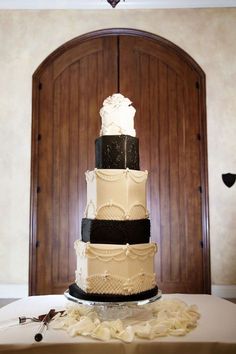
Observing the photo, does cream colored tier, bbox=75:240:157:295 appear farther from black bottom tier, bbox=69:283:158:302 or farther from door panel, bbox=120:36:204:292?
door panel, bbox=120:36:204:292

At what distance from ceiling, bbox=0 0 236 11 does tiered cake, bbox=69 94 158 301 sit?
227 cm

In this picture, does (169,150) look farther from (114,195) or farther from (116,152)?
(114,195)

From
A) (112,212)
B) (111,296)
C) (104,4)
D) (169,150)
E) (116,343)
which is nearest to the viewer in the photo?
(116,343)

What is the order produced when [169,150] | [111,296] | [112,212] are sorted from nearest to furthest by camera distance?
[111,296]
[112,212]
[169,150]

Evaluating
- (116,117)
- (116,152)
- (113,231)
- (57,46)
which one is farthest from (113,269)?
(57,46)

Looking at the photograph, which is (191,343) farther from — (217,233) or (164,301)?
(217,233)

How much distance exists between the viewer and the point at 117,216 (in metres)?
1.84

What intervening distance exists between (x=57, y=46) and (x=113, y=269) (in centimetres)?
288

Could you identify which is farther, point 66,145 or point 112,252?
point 66,145

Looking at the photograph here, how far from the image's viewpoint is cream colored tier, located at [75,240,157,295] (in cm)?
176

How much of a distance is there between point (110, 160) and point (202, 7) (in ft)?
9.12

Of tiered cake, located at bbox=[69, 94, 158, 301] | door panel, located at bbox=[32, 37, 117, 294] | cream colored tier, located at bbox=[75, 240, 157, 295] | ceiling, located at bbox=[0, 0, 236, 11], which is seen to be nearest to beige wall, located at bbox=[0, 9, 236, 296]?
ceiling, located at bbox=[0, 0, 236, 11]

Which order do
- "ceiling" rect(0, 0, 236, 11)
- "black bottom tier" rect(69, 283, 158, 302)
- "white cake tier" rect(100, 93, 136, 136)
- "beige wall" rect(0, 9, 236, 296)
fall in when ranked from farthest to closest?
"ceiling" rect(0, 0, 236, 11), "beige wall" rect(0, 9, 236, 296), "white cake tier" rect(100, 93, 136, 136), "black bottom tier" rect(69, 283, 158, 302)

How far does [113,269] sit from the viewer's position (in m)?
1.78
